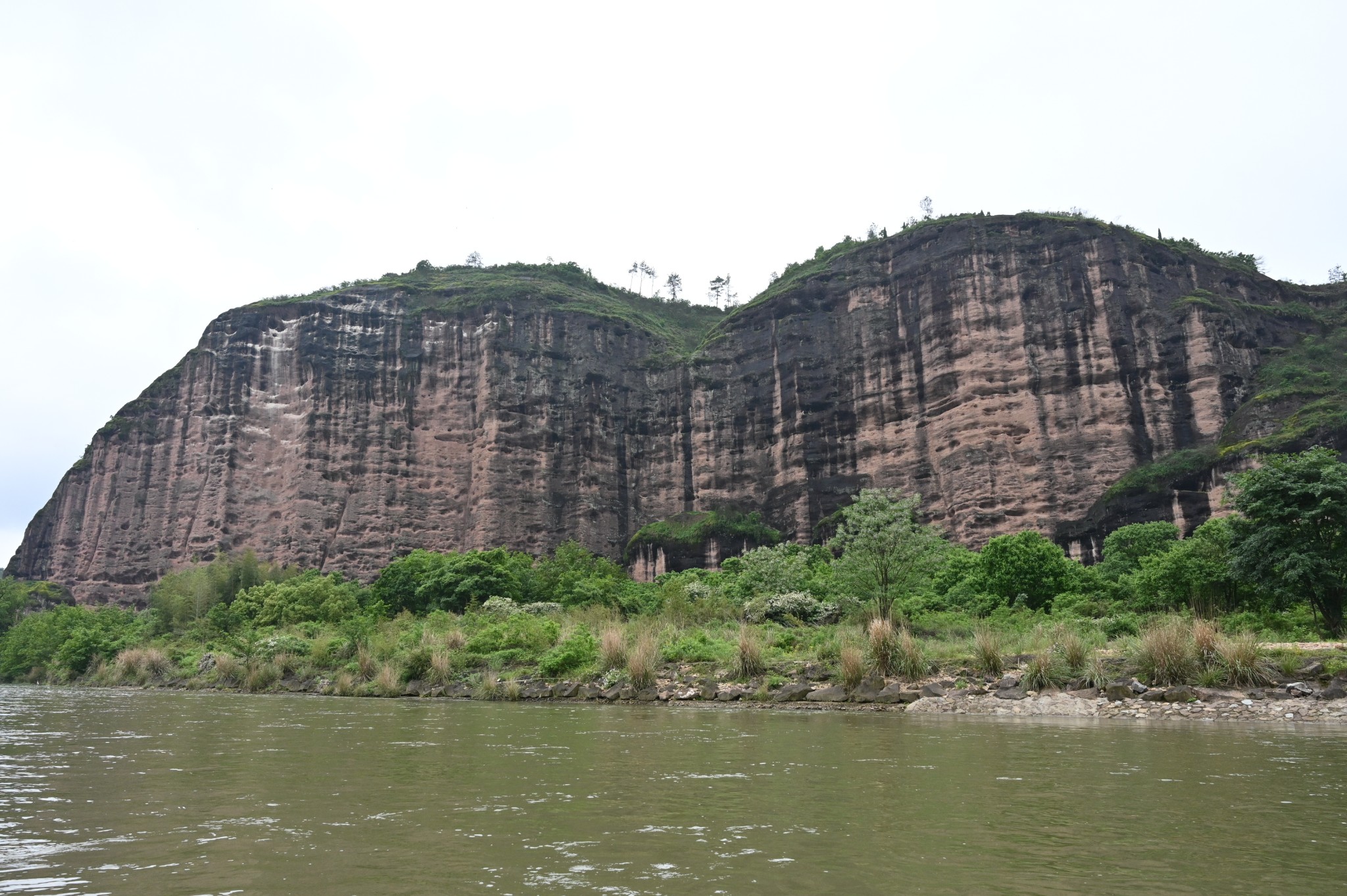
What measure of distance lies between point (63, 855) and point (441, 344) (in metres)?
94.8

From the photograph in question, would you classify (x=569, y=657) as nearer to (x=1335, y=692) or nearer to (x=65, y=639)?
(x=1335, y=692)

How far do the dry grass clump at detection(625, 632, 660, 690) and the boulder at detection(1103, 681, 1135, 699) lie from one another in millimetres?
12151

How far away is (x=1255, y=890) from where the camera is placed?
15.3 feet

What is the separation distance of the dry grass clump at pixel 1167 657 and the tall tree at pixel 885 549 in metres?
11.4

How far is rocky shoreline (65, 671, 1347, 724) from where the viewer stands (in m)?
16.1

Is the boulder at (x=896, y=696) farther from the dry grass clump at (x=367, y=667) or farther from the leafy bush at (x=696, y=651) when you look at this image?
the dry grass clump at (x=367, y=667)

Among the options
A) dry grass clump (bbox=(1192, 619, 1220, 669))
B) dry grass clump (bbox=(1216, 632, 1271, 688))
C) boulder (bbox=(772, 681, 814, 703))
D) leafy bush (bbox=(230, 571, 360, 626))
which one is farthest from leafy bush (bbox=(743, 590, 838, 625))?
leafy bush (bbox=(230, 571, 360, 626))

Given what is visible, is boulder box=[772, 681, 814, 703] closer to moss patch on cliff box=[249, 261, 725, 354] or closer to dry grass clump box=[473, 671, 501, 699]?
dry grass clump box=[473, 671, 501, 699]

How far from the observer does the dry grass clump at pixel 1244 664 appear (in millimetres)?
17234

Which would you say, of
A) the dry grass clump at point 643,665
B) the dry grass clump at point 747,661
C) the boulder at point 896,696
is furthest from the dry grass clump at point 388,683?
the boulder at point 896,696

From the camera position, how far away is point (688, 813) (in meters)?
7.11

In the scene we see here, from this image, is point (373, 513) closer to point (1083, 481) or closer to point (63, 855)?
point (1083, 481)

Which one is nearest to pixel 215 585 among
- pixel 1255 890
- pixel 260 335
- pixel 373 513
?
pixel 373 513

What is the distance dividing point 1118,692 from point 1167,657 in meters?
1.31
